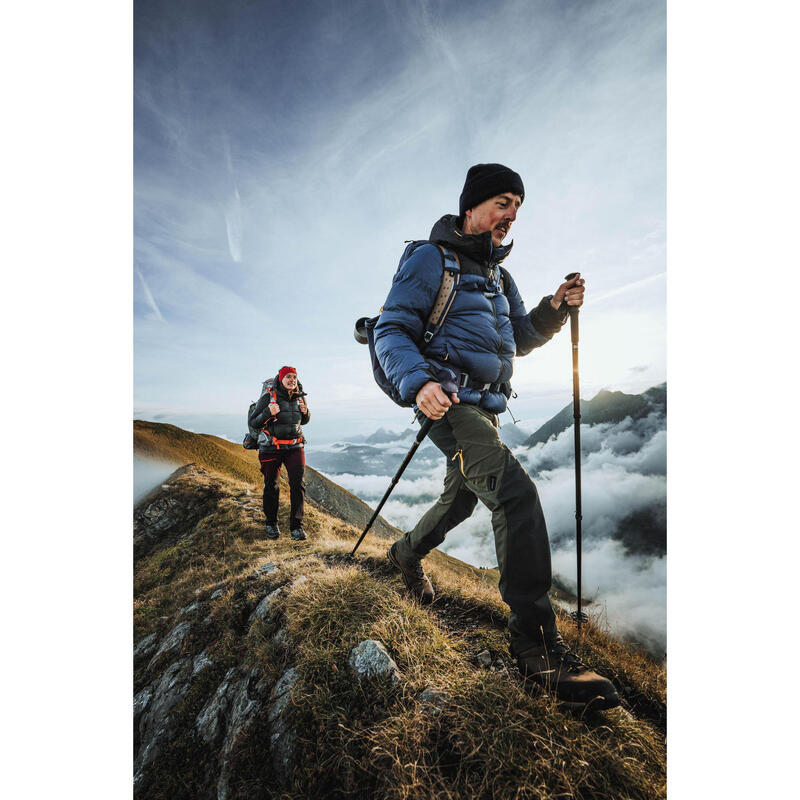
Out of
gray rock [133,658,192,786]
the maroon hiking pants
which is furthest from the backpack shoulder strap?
the maroon hiking pants

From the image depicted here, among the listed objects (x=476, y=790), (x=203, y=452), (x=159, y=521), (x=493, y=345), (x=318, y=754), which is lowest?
(x=159, y=521)

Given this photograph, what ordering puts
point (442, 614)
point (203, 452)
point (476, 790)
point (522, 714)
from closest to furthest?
point (476, 790) < point (522, 714) < point (442, 614) < point (203, 452)

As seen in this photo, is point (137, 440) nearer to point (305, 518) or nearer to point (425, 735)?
point (305, 518)

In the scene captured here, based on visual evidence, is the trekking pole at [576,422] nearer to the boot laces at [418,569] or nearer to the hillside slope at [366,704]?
the hillside slope at [366,704]

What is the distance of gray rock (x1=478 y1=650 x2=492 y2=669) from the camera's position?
6.95ft

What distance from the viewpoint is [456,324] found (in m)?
2.19

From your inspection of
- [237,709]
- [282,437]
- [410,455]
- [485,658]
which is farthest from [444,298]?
[282,437]

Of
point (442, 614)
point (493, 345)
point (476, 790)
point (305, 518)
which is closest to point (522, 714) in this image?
point (476, 790)

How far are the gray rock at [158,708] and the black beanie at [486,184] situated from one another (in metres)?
4.75

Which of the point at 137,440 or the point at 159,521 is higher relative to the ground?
the point at 137,440

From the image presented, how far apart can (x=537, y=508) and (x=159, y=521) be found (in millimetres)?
11139

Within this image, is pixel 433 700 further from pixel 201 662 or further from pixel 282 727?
pixel 201 662

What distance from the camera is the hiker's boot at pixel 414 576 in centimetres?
282

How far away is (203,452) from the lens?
13422mm
